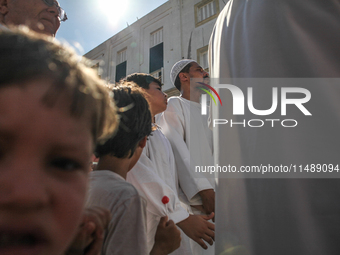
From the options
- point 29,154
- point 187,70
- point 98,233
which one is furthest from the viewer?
point 187,70

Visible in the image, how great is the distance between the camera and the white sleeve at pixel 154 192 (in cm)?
144

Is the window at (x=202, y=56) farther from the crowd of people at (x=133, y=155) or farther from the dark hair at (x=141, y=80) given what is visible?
the crowd of people at (x=133, y=155)

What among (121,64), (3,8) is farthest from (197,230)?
(121,64)

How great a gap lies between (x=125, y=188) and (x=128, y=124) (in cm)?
39

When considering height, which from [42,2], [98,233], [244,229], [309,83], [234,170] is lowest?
[244,229]

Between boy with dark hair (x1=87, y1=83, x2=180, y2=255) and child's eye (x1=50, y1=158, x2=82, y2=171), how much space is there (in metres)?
0.36

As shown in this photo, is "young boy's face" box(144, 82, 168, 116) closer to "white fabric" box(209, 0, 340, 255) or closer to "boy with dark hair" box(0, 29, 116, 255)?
"white fabric" box(209, 0, 340, 255)

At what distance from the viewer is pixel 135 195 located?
0.87m

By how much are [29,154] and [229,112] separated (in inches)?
44.8

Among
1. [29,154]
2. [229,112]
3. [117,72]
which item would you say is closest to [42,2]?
[229,112]

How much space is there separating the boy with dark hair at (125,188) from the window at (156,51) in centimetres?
1246

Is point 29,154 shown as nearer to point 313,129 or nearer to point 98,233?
point 98,233

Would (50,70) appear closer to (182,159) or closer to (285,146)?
(285,146)

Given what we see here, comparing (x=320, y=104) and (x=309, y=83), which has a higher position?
(x=309, y=83)
